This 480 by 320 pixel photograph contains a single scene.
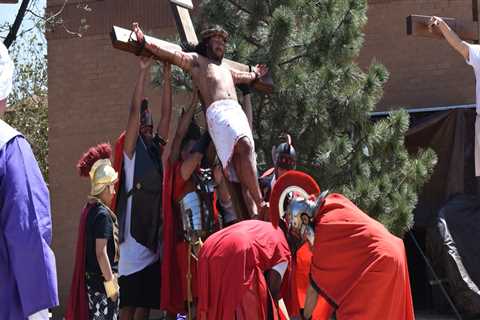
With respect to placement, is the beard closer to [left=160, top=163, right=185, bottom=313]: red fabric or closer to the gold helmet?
[left=160, top=163, right=185, bottom=313]: red fabric

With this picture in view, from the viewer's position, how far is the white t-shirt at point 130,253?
652 centimetres

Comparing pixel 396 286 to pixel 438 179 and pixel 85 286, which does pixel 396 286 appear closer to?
pixel 85 286

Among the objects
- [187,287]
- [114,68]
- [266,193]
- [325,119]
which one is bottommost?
[187,287]

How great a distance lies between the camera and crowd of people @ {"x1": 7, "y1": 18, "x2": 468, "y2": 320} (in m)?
5.22

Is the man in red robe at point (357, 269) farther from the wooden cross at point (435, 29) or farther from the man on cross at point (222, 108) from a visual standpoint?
the wooden cross at point (435, 29)

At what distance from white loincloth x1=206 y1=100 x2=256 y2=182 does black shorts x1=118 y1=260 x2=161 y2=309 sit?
3.33 feet

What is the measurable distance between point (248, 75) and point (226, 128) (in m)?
0.81

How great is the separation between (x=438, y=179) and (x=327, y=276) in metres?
5.52

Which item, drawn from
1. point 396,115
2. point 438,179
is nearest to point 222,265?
point 396,115

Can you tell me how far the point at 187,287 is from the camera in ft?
20.4

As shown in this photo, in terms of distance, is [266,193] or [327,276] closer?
[327,276]

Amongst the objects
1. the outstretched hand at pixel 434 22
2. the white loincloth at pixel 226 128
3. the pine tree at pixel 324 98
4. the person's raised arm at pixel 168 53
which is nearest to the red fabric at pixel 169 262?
the white loincloth at pixel 226 128

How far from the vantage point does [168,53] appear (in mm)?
6078

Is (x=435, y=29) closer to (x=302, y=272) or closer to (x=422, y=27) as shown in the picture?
(x=422, y=27)
